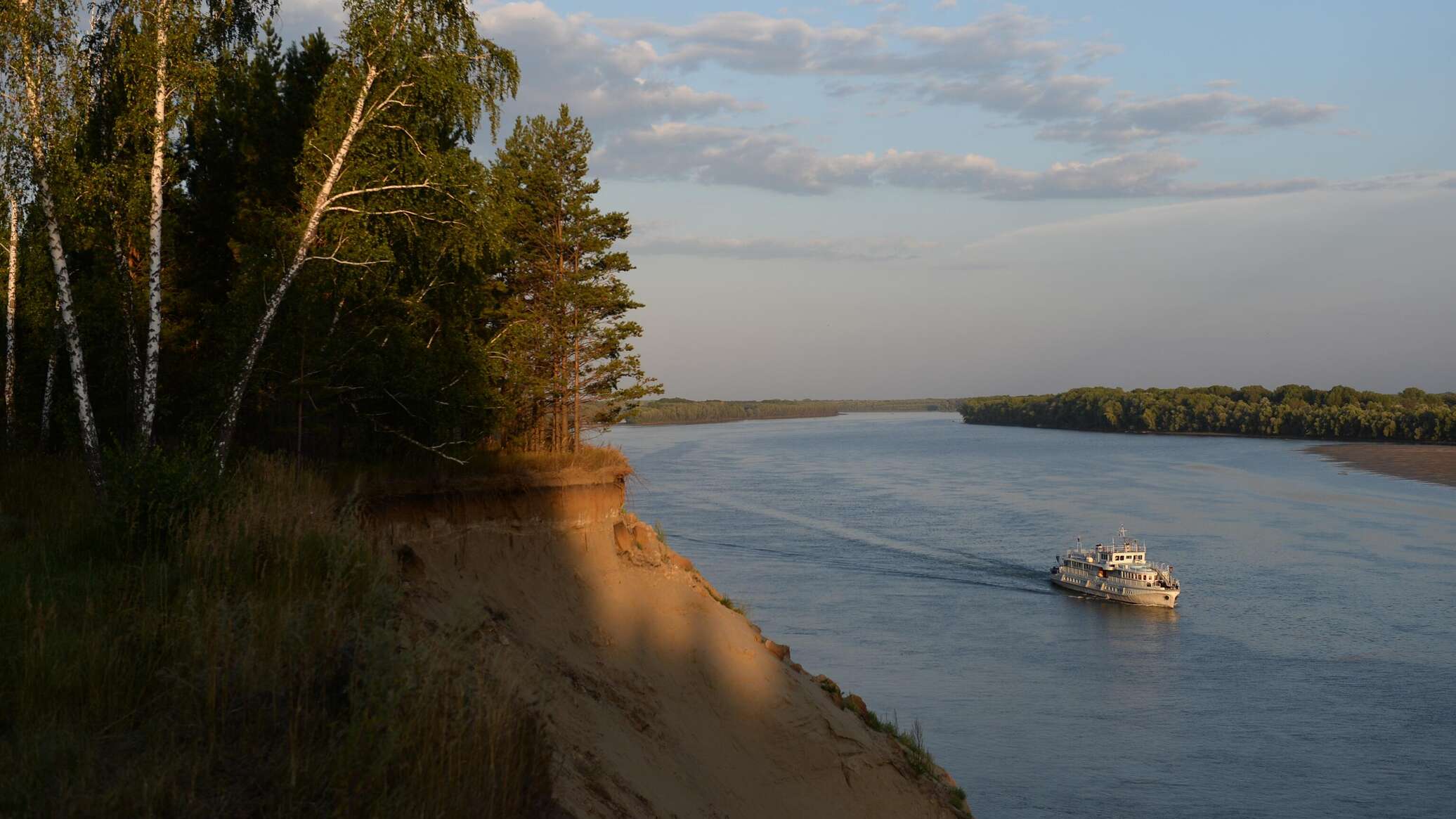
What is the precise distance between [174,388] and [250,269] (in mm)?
Answer: 5621

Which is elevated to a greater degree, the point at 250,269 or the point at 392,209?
the point at 392,209

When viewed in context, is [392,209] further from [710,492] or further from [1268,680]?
[710,492]

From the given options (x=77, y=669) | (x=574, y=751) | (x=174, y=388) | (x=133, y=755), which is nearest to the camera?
(x=133, y=755)

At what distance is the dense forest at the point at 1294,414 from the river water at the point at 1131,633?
66216mm

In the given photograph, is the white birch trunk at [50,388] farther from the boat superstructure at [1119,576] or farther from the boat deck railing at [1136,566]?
the boat deck railing at [1136,566]

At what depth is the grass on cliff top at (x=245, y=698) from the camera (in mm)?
5484

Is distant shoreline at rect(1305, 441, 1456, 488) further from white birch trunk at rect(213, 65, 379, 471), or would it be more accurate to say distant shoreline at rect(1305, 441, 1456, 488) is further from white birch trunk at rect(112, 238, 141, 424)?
white birch trunk at rect(112, 238, 141, 424)

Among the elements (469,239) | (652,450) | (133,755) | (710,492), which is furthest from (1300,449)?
(133,755)

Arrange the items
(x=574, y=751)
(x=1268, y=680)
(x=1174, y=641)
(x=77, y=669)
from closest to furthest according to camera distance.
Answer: (x=77, y=669) → (x=574, y=751) → (x=1268, y=680) → (x=1174, y=641)

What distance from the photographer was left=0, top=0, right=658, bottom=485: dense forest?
1424 centimetres

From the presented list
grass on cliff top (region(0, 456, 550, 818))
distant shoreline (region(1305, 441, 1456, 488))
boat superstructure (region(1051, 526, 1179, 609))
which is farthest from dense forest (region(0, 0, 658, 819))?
distant shoreline (region(1305, 441, 1456, 488))

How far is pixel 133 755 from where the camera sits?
5785mm

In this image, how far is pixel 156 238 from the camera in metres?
14.3

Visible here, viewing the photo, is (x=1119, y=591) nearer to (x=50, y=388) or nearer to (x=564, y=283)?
(x=564, y=283)
